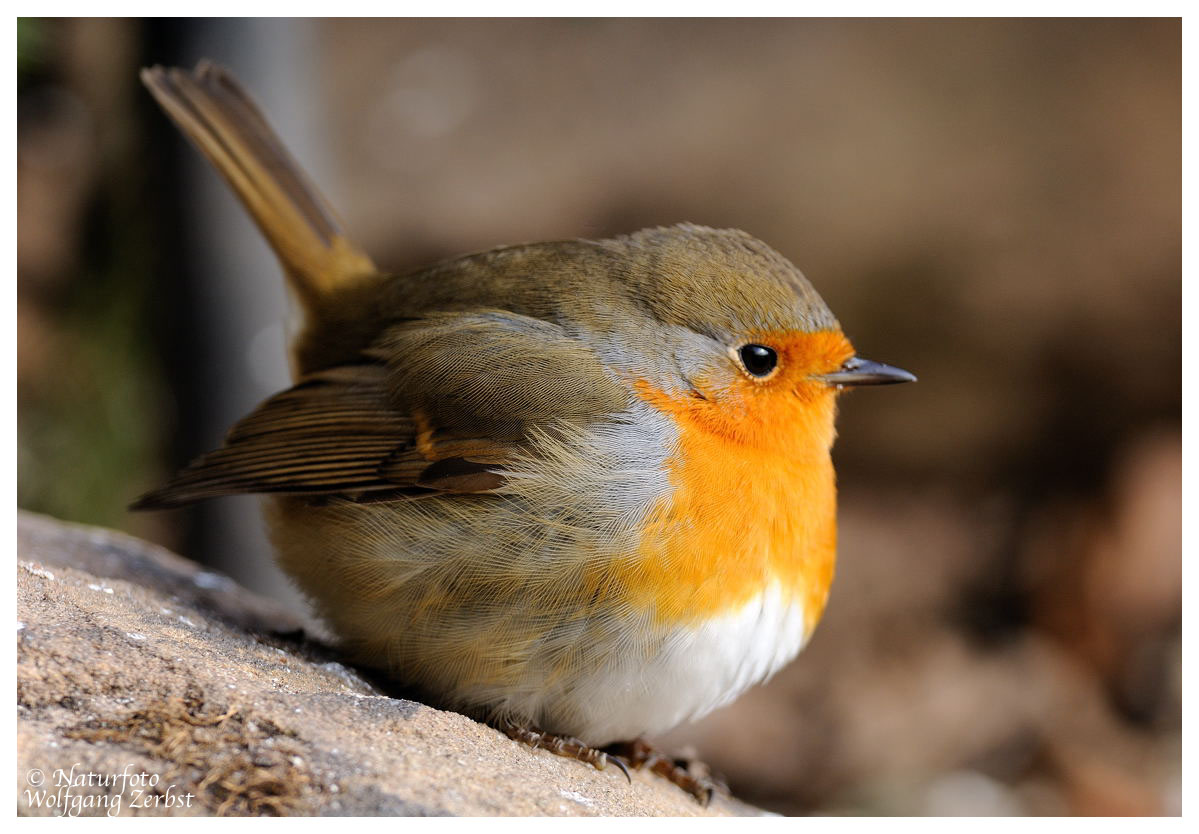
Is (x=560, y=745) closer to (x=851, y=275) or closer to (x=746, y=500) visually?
(x=746, y=500)

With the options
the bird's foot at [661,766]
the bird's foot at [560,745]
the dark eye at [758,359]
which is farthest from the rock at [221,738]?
the dark eye at [758,359]

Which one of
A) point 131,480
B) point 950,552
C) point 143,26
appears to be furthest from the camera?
point 950,552

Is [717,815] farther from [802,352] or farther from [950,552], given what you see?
[950,552]

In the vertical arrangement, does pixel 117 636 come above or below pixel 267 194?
below

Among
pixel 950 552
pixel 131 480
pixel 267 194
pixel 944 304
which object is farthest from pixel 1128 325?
pixel 131 480

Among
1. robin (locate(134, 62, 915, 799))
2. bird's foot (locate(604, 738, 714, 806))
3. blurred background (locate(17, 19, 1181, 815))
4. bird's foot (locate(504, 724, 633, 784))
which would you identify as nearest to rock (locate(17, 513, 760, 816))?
bird's foot (locate(504, 724, 633, 784))

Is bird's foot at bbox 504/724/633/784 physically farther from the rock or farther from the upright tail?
the upright tail

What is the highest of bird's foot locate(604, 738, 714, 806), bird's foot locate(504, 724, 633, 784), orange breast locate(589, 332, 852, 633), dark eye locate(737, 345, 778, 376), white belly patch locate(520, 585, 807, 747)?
dark eye locate(737, 345, 778, 376)

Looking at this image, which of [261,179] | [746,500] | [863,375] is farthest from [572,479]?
[261,179]
